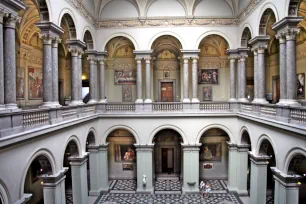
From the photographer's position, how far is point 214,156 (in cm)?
2036

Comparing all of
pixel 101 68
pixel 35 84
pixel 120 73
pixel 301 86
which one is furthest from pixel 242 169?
pixel 35 84

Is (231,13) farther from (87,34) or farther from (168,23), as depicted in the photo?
(87,34)

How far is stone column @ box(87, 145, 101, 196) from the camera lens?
657 inches

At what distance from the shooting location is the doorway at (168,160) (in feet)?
68.0

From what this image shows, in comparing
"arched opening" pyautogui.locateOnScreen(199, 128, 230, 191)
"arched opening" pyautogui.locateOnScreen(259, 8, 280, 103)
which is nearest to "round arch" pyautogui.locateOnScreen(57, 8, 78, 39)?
"arched opening" pyautogui.locateOnScreen(199, 128, 230, 191)

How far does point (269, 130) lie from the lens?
1156 cm

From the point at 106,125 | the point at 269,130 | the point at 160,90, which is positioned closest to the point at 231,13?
the point at 160,90

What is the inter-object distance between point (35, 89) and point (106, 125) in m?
4.81

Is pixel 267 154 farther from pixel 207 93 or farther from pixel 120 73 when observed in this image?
pixel 120 73

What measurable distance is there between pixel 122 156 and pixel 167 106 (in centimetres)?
595

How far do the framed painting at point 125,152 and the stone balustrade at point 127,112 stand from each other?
4128 mm

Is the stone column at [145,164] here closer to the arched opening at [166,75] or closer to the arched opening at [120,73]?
the arched opening at [120,73]

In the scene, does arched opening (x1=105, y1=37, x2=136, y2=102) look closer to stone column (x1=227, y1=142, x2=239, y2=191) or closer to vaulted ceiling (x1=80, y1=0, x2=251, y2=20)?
vaulted ceiling (x1=80, y1=0, x2=251, y2=20)

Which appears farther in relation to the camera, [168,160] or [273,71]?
[168,160]
